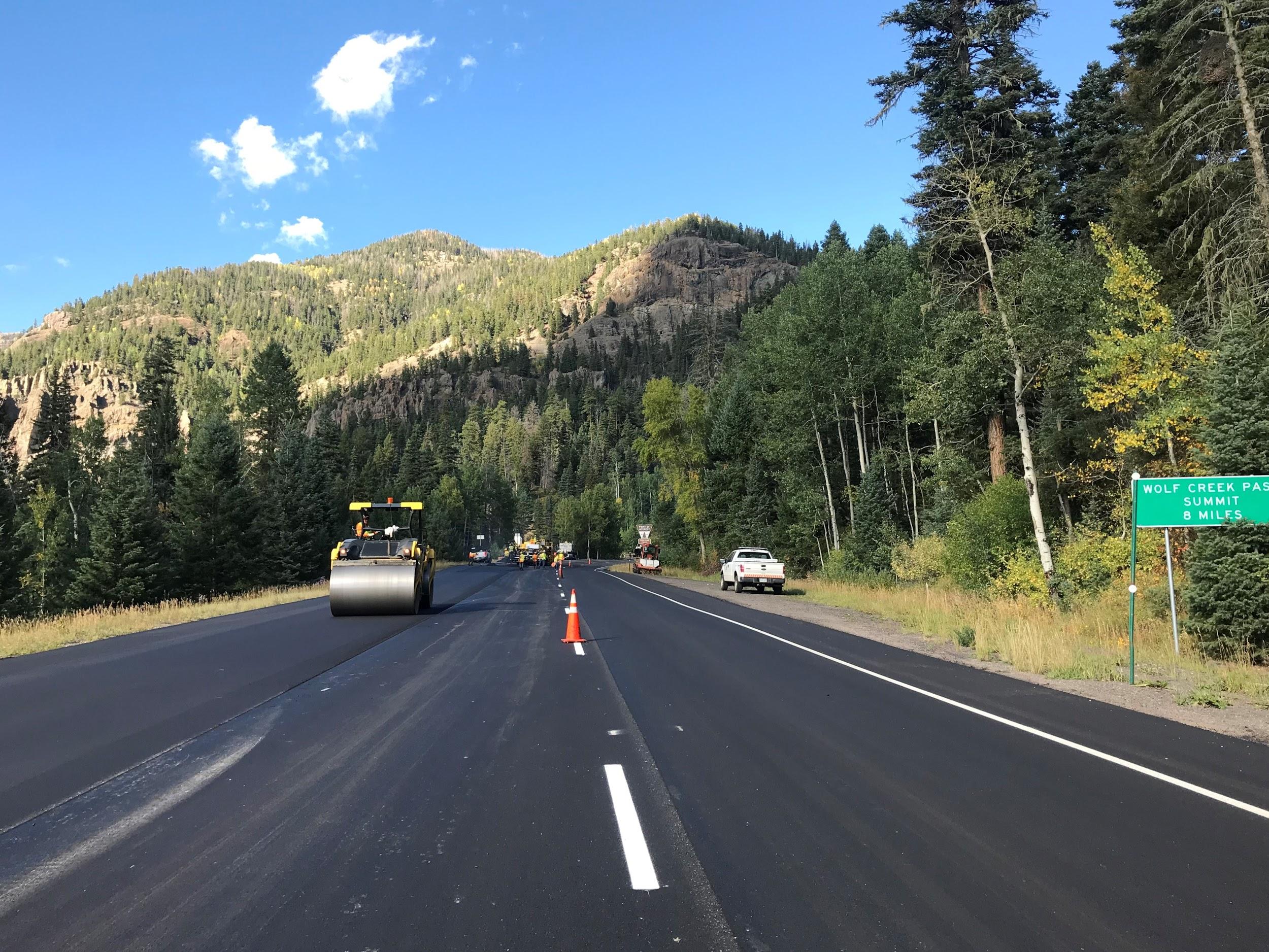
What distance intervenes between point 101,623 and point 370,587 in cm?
612


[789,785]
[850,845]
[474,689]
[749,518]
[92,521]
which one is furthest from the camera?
[749,518]

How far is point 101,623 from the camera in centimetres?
1855

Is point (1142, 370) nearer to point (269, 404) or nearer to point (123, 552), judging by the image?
point (123, 552)

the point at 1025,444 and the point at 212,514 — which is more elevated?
the point at 212,514

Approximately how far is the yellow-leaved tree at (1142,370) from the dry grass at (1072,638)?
3.91 metres

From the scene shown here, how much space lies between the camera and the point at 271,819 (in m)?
5.16

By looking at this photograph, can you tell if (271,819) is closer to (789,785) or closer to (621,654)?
(789,785)

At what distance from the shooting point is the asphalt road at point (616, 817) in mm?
3703

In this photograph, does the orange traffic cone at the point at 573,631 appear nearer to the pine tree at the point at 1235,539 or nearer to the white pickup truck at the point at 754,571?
the pine tree at the point at 1235,539

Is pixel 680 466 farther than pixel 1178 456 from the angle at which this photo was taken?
Yes

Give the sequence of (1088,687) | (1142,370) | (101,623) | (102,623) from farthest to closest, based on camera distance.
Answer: (1142,370), (102,623), (101,623), (1088,687)

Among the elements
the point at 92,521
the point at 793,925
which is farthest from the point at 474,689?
the point at 92,521

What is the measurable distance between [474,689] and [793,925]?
6963mm

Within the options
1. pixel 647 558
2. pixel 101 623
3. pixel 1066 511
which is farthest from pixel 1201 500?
pixel 647 558
